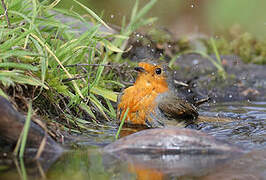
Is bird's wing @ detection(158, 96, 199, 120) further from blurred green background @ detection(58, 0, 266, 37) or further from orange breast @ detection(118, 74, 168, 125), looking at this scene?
blurred green background @ detection(58, 0, 266, 37)

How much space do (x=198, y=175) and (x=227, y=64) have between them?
494 centimetres

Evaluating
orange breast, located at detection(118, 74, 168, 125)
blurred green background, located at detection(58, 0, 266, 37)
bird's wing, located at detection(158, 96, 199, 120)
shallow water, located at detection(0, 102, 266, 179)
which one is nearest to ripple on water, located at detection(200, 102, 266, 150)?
shallow water, located at detection(0, 102, 266, 179)

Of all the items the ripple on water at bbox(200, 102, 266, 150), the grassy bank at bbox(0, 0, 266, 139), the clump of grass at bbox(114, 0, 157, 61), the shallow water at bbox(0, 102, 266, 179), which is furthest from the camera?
the clump of grass at bbox(114, 0, 157, 61)

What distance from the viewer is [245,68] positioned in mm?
7879

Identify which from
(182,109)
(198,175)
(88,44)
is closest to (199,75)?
(182,109)

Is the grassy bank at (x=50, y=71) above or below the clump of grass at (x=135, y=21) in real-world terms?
below

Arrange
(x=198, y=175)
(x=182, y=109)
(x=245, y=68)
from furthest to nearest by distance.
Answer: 1. (x=245, y=68)
2. (x=182, y=109)
3. (x=198, y=175)

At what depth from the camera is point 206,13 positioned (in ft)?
37.5

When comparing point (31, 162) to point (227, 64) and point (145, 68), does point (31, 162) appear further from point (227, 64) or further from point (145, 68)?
point (227, 64)

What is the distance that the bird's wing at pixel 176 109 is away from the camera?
5148 mm

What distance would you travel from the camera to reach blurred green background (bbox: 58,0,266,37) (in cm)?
1031

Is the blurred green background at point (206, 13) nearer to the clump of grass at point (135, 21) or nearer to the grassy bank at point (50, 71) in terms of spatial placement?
the clump of grass at point (135, 21)

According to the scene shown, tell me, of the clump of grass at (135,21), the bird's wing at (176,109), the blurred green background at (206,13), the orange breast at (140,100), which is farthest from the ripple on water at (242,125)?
the blurred green background at (206,13)

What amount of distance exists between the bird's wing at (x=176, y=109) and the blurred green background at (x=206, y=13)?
489 cm
